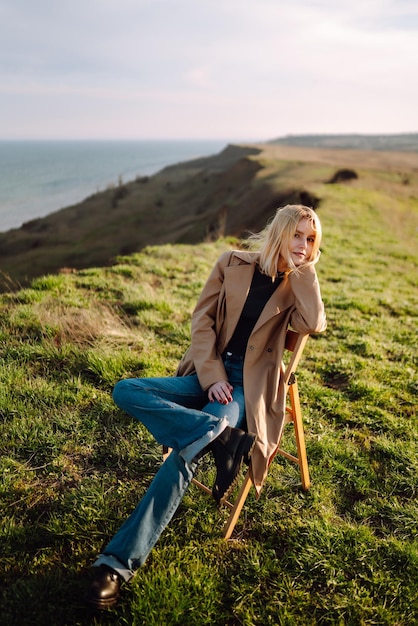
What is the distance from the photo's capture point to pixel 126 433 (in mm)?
4059

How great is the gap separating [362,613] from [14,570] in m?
2.12

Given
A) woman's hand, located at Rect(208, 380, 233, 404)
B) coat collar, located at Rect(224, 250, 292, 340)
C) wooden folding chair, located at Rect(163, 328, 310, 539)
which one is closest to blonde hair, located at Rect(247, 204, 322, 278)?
coat collar, located at Rect(224, 250, 292, 340)

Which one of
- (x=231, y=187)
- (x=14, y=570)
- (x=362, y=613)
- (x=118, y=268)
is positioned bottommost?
(x=362, y=613)

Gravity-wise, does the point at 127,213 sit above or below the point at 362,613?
above

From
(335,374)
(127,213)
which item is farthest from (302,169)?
(335,374)

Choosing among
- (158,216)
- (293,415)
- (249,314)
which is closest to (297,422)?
(293,415)

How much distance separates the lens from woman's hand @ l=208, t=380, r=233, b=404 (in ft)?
10.7

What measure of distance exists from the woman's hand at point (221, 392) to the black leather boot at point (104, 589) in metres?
1.25

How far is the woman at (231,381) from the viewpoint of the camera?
2.74 meters

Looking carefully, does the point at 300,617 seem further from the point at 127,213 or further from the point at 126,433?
the point at 127,213

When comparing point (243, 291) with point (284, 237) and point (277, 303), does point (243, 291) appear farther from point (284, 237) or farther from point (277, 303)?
point (284, 237)

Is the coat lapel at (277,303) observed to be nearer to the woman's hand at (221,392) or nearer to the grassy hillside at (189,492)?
the woman's hand at (221,392)

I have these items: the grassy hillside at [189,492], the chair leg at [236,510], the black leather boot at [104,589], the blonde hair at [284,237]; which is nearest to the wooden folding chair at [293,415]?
the chair leg at [236,510]

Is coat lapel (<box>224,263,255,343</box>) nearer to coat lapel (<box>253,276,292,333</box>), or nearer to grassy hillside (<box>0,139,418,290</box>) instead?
coat lapel (<box>253,276,292,333</box>)
